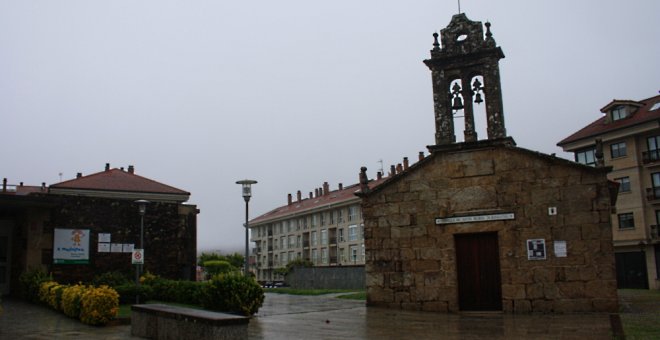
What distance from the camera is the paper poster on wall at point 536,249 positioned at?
15508mm

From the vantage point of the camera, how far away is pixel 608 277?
Result: 580 inches

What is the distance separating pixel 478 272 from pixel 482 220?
4.87 feet

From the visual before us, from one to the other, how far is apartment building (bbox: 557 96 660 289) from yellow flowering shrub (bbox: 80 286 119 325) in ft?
112

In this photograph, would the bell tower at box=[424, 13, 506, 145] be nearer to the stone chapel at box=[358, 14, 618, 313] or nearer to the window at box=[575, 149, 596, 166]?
the stone chapel at box=[358, 14, 618, 313]

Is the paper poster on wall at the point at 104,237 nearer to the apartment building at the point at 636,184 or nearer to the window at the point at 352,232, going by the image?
the apartment building at the point at 636,184

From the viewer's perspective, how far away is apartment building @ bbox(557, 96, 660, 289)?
3959 centimetres

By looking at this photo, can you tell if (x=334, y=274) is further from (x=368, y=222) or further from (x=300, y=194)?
(x=300, y=194)

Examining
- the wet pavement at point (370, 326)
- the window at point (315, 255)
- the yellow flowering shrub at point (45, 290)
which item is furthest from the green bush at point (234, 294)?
the window at point (315, 255)

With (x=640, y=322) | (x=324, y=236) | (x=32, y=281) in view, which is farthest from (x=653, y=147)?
(x=32, y=281)

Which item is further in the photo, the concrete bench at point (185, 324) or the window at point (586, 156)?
the window at point (586, 156)

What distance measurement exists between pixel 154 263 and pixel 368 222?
1074cm

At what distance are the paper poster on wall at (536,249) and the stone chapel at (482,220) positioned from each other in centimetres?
3

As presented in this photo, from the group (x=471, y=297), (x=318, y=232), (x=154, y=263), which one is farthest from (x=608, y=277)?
(x=318, y=232)

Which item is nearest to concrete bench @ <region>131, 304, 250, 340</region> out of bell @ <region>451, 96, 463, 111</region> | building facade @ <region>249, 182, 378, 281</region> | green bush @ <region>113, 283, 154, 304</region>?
green bush @ <region>113, 283, 154, 304</region>
